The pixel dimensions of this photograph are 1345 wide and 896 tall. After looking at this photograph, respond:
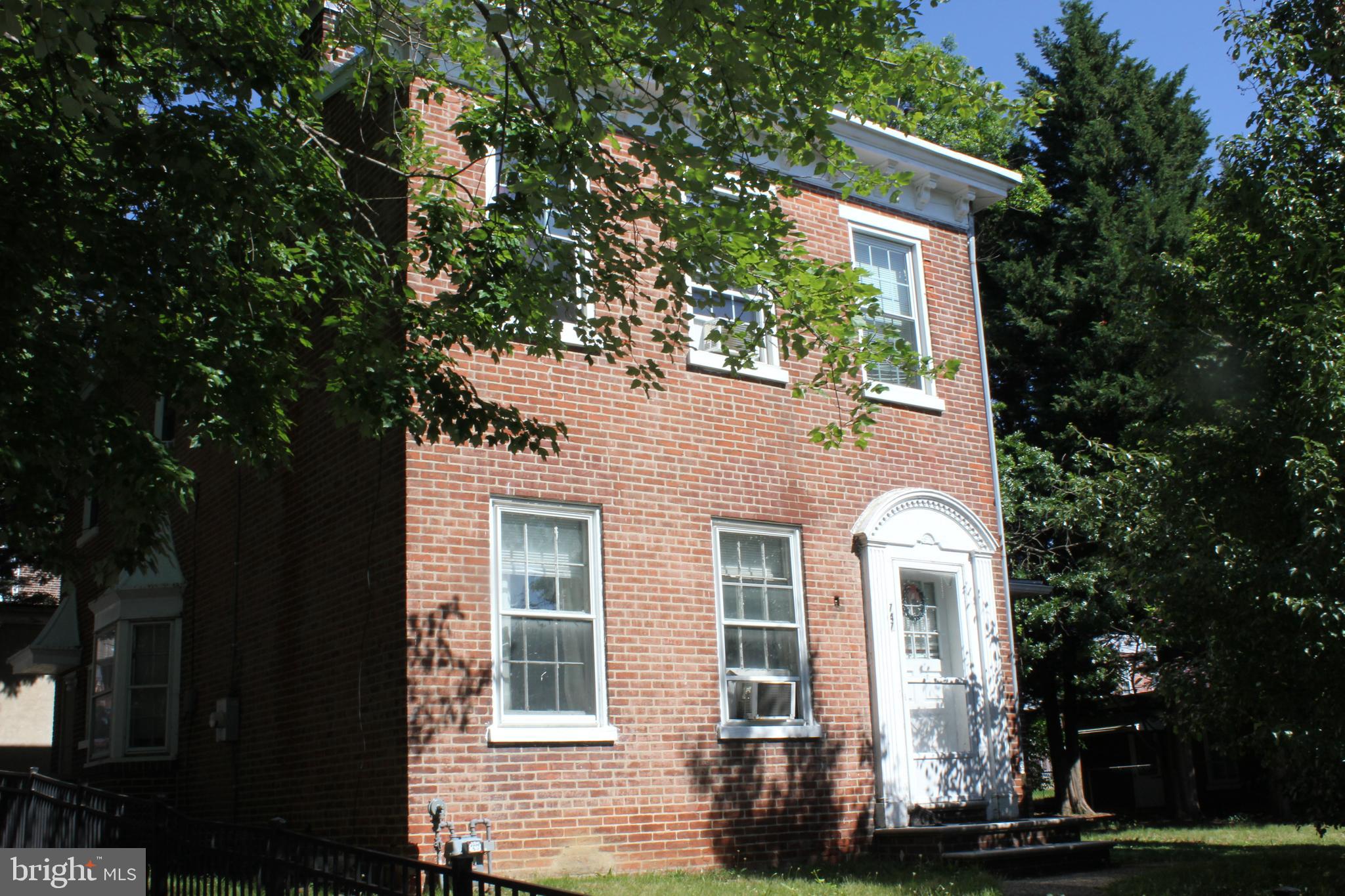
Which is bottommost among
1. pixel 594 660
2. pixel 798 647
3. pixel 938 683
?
pixel 938 683

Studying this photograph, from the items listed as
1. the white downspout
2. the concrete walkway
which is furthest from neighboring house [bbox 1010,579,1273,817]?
the concrete walkway

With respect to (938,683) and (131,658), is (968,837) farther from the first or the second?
(131,658)

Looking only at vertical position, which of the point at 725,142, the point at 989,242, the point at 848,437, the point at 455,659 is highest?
the point at 989,242

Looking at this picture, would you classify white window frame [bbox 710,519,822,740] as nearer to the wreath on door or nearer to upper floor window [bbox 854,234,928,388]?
the wreath on door

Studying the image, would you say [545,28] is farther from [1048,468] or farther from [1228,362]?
[1048,468]

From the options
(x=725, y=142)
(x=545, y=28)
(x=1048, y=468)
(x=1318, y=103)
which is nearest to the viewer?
(x=545, y=28)

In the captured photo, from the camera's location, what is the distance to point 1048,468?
20406mm

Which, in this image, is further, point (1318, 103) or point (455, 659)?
point (1318, 103)

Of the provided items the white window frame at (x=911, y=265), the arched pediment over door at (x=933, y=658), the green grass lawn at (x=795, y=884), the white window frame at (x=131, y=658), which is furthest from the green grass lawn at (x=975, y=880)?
the white window frame at (x=131, y=658)

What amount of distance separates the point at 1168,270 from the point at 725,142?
5.18m

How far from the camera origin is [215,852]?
7406 mm

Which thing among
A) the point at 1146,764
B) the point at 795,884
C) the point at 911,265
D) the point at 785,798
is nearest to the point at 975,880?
the point at 795,884

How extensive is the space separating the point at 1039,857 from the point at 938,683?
2309 mm

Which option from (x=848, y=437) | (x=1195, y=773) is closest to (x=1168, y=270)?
(x=848, y=437)
